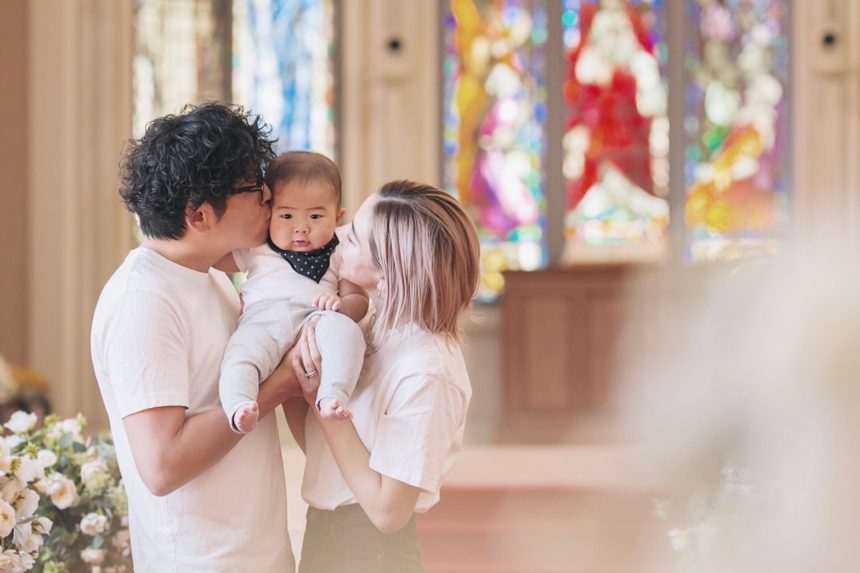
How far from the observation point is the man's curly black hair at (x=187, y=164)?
1.52 metres

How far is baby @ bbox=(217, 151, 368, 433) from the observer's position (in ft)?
5.14

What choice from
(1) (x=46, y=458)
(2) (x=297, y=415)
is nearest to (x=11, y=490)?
(1) (x=46, y=458)

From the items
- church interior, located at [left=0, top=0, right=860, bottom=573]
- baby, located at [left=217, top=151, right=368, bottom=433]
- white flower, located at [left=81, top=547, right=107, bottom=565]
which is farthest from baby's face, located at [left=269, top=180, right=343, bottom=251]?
church interior, located at [left=0, top=0, right=860, bottom=573]

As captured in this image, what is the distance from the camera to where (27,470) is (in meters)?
1.82

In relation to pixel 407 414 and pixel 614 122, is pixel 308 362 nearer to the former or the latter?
pixel 407 414

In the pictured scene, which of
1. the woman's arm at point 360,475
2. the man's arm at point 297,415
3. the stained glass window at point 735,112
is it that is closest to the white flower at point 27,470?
the man's arm at point 297,415

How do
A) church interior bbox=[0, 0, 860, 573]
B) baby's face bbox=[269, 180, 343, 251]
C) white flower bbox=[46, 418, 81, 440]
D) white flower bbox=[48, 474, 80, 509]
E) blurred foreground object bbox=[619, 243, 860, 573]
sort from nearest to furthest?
blurred foreground object bbox=[619, 243, 860, 573]
baby's face bbox=[269, 180, 343, 251]
white flower bbox=[48, 474, 80, 509]
white flower bbox=[46, 418, 81, 440]
church interior bbox=[0, 0, 860, 573]

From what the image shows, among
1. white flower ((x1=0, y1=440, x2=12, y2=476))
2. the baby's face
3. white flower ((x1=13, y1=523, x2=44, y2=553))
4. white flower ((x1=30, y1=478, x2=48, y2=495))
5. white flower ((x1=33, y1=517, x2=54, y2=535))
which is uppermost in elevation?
the baby's face

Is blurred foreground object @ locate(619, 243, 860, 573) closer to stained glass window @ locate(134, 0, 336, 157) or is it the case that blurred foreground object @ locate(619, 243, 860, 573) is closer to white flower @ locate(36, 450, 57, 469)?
white flower @ locate(36, 450, 57, 469)

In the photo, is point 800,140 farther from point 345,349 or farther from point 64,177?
point 345,349

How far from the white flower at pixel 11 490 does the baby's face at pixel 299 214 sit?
1.99 feet

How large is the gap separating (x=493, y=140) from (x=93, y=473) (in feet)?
22.8

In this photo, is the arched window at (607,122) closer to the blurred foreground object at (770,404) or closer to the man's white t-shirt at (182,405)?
the man's white t-shirt at (182,405)

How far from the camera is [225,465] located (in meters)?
1.62
